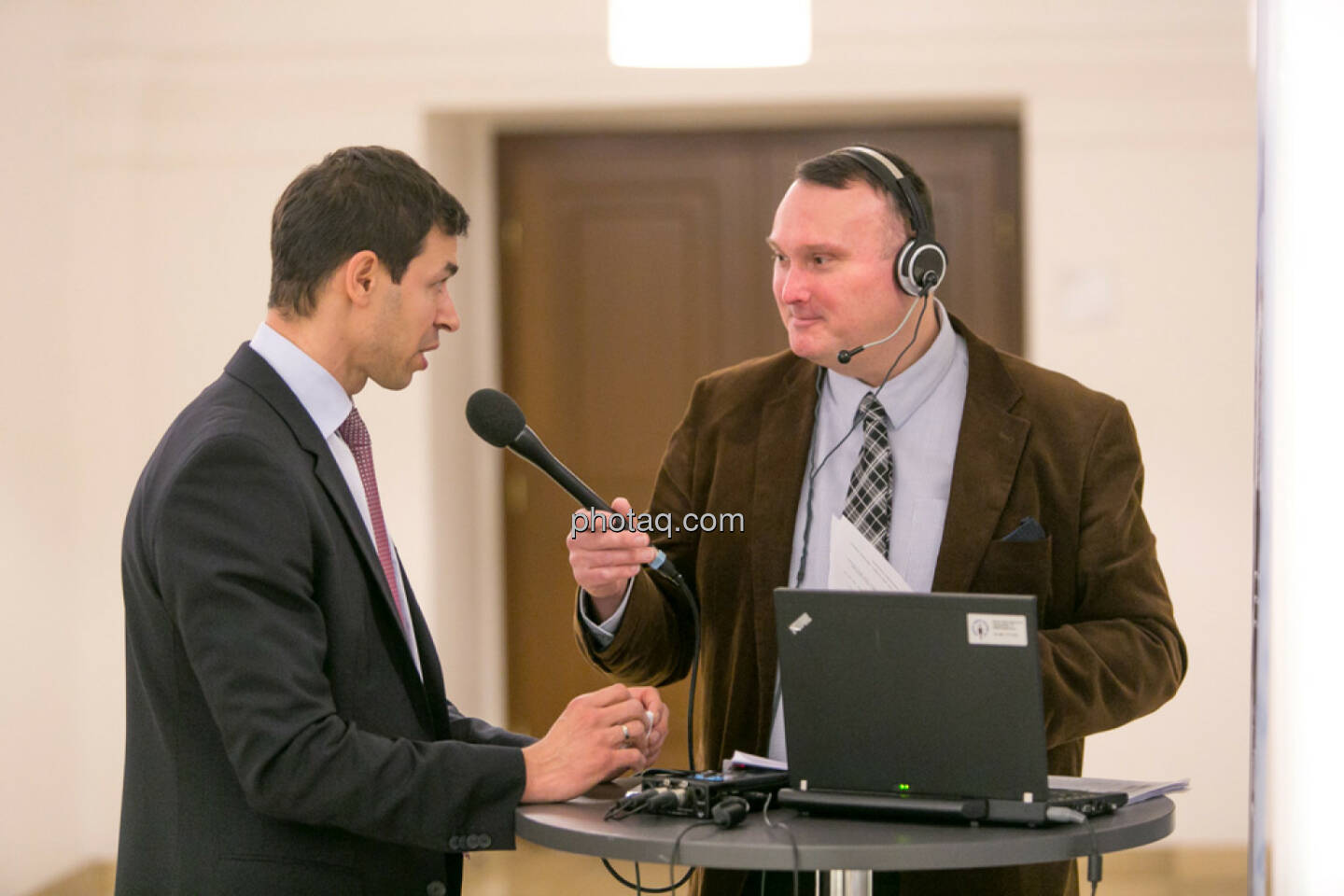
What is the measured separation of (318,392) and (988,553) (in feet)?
2.97

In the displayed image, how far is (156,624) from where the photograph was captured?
164 cm

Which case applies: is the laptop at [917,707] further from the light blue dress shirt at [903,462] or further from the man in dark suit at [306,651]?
the light blue dress shirt at [903,462]

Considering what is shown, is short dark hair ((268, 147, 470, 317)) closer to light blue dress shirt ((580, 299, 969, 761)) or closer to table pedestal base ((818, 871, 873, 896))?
light blue dress shirt ((580, 299, 969, 761))

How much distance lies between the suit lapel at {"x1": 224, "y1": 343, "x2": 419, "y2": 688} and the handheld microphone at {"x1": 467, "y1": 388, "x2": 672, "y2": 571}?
19 centimetres

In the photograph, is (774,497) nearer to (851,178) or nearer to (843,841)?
(851,178)

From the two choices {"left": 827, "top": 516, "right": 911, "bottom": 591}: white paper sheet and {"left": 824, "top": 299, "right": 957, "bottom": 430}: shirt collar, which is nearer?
{"left": 827, "top": 516, "right": 911, "bottom": 591}: white paper sheet

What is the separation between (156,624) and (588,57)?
309 centimetres

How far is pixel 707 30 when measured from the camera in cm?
385

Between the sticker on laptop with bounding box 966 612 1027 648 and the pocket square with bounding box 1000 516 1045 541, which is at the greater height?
the pocket square with bounding box 1000 516 1045 541

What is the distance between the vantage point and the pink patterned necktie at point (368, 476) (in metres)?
1.84

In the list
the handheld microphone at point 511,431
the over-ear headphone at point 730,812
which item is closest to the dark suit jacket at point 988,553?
the handheld microphone at point 511,431

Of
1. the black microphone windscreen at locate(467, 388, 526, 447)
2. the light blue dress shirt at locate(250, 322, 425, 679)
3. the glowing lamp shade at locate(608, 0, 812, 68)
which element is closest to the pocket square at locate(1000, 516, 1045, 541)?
the black microphone windscreen at locate(467, 388, 526, 447)

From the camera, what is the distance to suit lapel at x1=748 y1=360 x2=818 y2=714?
6.53 ft

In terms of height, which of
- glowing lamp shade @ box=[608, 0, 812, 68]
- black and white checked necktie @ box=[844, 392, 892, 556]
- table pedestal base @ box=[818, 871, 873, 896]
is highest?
glowing lamp shade @ box=[608, 0, 812, 68]
